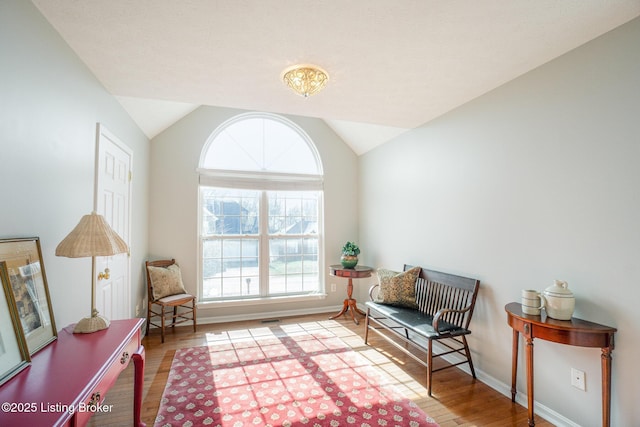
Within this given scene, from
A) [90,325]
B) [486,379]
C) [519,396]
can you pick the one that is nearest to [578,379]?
[519,396]

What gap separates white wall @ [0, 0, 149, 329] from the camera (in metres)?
1.42

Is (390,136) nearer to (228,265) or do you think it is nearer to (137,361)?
(228,265)

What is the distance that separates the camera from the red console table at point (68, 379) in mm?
1021

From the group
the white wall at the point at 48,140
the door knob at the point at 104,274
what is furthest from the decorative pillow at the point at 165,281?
the white wall at the point at 48,140

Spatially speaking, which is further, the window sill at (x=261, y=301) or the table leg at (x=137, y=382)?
the window sill at (x=261, y=301)

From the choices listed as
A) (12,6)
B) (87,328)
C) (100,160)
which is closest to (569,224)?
(87,328)

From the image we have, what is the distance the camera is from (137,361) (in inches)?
72.6

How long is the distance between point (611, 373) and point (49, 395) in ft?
9.34

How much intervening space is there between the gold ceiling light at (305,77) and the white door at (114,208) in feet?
5.24

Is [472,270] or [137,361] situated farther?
[472,270]

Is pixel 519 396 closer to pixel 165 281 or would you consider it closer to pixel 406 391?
pixel 406 391

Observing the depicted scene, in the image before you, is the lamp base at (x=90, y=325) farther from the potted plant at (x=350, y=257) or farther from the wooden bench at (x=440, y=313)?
the potted plant at (x=350, y=257)

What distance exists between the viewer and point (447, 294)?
2957 millimetres

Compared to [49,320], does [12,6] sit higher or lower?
higher
